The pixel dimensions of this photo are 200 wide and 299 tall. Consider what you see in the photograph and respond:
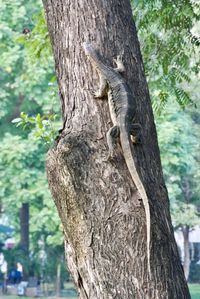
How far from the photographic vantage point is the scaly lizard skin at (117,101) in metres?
3.22

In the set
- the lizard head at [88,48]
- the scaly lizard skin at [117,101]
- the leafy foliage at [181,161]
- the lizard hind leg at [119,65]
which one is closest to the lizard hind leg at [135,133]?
the scaly lizard skin at [117,101]

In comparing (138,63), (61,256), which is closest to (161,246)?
(138,63)

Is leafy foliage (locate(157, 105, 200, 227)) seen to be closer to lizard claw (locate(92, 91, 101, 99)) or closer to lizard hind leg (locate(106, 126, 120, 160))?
lizard claw (locate(92, 91, 101, 99))

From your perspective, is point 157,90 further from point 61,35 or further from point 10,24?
point 10,24

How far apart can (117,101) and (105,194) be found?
1.72 feet

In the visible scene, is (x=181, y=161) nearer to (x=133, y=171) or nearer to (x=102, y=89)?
(x=102, y=89)

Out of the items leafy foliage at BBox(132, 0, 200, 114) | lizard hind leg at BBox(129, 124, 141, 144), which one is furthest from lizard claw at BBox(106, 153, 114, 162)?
leafy foliage at BBox(132, 0, 200, 114)

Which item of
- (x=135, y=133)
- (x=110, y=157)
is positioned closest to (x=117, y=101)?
(x=135, y=133)

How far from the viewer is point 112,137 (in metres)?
3.19

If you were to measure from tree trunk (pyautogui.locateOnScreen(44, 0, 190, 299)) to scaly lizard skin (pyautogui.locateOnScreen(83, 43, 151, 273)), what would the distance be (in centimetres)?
3

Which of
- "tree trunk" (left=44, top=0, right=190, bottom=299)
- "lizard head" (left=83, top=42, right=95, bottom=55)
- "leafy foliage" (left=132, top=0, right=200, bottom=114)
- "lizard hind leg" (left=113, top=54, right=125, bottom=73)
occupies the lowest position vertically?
"tree trunk" (left=44, top=0, right=190, bottom=299)

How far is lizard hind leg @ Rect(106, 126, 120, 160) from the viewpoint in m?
3.13

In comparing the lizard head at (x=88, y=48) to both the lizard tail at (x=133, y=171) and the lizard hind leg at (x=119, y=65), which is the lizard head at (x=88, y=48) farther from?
the lizard tail at (x=133, y=171)

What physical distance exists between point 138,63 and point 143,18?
2.23 metres
